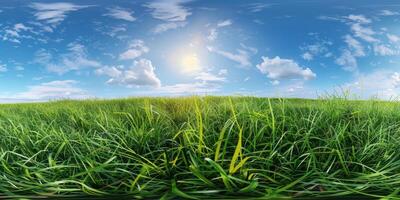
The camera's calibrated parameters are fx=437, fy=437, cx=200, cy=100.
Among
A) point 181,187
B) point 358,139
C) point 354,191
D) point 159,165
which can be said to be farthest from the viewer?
point 358,139

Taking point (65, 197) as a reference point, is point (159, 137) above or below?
above

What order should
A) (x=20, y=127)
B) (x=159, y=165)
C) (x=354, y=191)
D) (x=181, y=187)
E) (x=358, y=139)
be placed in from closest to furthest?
1. (x=354, y=191)
2. (x=181, y=187)
3. (x=159, y=165)
4. (x=358, y=139)
5. (x=20, y=127)

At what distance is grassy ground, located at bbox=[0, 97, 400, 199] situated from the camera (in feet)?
4.99

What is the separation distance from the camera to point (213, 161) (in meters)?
1.50

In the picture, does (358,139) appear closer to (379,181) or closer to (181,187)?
(379,181)

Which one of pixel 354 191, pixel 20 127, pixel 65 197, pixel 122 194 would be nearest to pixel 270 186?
pixel 354 191

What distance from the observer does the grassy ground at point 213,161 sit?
4.99 feet

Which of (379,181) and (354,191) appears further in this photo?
(379,181)

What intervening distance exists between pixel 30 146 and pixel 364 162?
4.79 feet

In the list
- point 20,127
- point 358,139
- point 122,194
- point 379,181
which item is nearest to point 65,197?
point 122,194

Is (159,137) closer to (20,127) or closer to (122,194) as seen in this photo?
(122,194)

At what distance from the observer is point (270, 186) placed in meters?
1.56

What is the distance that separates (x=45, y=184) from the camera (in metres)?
1.53

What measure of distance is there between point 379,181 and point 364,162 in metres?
0.21
